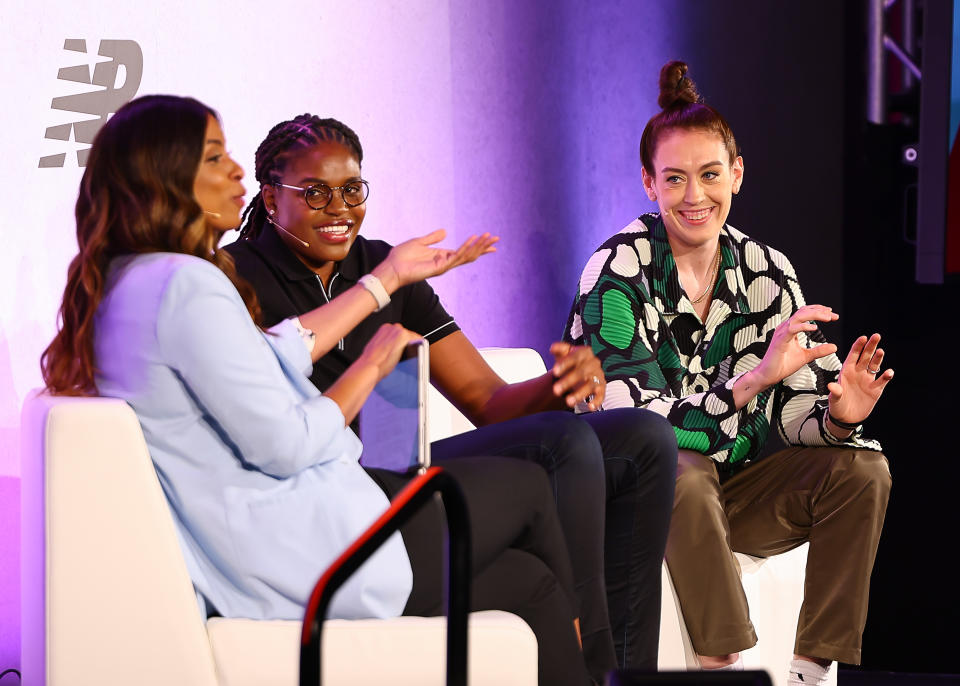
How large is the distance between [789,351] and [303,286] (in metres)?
1.07

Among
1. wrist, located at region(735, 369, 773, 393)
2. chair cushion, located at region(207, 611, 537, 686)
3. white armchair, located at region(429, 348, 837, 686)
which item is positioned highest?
wrist, located at region(735, 369, 773, 393)

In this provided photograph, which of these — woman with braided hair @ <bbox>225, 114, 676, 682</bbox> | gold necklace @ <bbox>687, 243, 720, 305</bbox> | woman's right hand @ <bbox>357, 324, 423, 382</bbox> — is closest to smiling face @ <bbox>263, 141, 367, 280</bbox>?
woman with braided hair @ <bbox>225, 114, 676, 682</bbox>

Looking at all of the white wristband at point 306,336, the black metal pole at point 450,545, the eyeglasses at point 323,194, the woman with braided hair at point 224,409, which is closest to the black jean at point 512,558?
the woman with braided hair at point 224,409

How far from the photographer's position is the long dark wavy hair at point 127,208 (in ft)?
5.54

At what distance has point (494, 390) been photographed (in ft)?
8.05

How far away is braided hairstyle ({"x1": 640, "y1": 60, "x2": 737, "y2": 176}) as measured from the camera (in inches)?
110

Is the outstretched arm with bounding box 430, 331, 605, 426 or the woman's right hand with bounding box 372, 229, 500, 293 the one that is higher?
the woman's right hand with bounding box 372, 229, 500, 293

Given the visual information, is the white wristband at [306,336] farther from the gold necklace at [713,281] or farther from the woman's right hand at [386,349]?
the gold necklace at [713,281]

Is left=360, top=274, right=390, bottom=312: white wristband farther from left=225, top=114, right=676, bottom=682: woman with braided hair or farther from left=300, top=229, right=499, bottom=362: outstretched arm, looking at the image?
left=225, top=114, right=676, bottom=682: woman with braided hair

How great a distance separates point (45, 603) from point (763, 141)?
8.87 ft

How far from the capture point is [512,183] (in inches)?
140

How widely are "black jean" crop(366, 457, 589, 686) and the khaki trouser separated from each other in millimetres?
521

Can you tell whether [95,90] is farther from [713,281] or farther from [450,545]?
[450,545]

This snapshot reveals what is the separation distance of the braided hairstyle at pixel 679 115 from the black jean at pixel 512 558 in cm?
122
